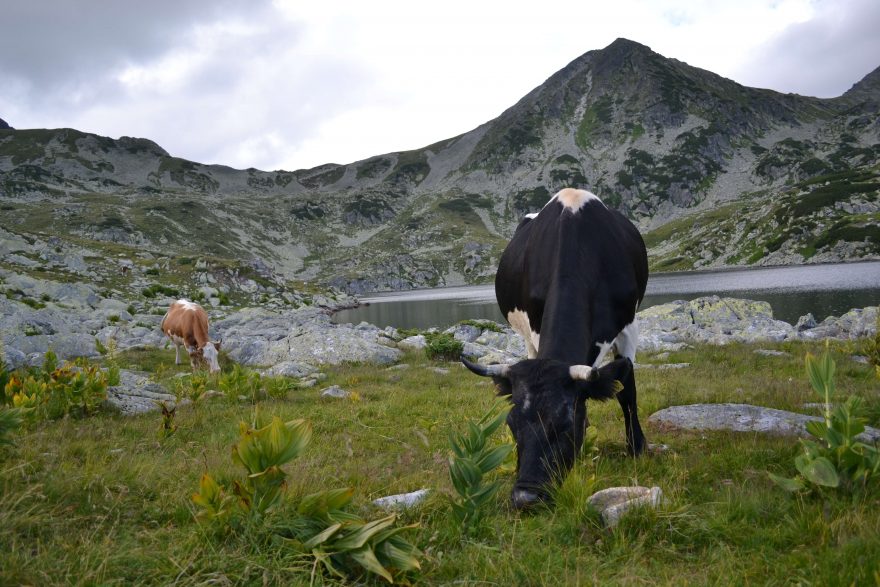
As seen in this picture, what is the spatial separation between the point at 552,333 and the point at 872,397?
23.2 ft

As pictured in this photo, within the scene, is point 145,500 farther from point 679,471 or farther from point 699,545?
point 679,471

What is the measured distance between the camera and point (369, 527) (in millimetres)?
2826

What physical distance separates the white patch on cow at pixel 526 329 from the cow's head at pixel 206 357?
12433 millimetres

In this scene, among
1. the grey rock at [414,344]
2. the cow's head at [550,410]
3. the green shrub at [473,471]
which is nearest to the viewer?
the green shrub at [473,471]

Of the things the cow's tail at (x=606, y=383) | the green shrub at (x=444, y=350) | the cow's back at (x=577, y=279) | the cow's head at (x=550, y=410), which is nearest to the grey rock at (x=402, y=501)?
the cow's head at (x=550, y=410)

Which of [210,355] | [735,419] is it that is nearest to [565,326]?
[735,419]

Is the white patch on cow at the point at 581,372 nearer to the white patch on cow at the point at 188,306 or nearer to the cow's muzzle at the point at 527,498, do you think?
the cow's muzzle at the point at 527,498

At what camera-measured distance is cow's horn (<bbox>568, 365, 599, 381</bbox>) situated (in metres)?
4.50

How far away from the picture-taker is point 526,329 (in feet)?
25.2

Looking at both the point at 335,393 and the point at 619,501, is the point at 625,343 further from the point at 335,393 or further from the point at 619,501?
the point at 335,393

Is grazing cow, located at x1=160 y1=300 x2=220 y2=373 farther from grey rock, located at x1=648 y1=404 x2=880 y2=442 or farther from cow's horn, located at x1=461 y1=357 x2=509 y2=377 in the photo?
grey rock, located at x1=648 y1=404 x2=880 y2=442

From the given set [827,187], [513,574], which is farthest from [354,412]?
[827,187]

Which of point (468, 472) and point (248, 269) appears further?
point (248, 269)

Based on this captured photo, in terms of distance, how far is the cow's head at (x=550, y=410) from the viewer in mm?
4402
